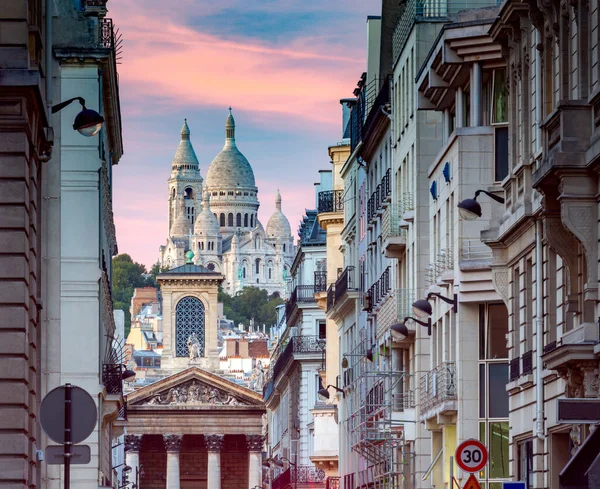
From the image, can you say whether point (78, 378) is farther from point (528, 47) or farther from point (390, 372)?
point (528, 47)

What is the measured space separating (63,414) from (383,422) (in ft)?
81.2

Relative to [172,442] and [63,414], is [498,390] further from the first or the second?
[172,442]

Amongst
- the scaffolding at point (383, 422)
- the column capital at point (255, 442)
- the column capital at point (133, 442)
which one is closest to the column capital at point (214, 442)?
the column capital at point (255, 442)

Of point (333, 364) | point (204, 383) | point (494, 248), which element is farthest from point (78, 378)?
point (204, 383)

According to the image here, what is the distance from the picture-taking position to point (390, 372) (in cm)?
4484

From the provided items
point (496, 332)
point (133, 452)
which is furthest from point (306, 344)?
point (133, 452)

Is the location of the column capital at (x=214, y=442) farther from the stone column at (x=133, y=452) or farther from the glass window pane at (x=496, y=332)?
the glass window pane at (x=496, y=332)

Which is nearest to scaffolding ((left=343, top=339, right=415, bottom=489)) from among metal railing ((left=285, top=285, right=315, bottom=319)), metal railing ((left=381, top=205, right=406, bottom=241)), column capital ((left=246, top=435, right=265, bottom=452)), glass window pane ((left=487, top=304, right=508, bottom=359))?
metal railing ((left=381, top=205, right=406, bottom=241))

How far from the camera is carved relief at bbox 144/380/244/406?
496 ft

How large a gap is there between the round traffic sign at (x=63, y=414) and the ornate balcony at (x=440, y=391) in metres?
16.3

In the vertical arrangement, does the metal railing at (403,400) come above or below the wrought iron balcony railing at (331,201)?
below

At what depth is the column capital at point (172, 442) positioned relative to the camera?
152 metres

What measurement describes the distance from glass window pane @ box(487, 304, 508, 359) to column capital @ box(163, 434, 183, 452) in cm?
11830

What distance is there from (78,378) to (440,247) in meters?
7.48
